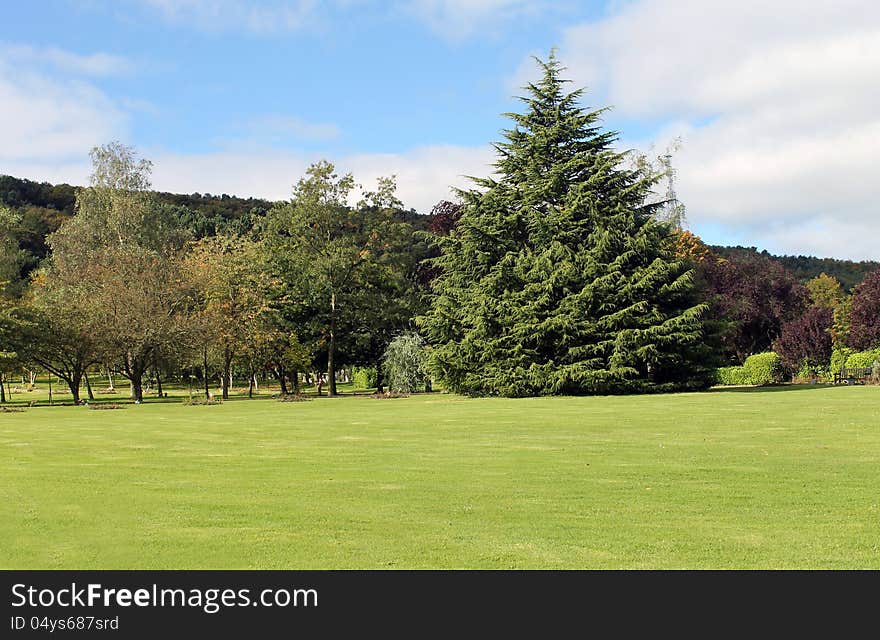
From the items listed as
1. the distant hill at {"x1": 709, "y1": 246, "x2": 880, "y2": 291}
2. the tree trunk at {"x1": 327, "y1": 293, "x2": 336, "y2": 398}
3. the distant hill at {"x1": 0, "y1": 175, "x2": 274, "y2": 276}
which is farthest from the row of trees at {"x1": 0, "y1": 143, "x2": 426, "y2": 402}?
the distant hill at {"x1": 709, "y1": 246, "x2": 880, "y2": 291}

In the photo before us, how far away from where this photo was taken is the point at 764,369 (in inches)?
2026

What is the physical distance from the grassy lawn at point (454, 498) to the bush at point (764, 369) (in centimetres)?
3099

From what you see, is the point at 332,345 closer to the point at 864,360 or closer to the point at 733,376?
the point at 733,376

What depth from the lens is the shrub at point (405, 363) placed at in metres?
53.8

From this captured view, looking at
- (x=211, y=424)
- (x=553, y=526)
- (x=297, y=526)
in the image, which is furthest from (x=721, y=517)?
(x=211, y=424)

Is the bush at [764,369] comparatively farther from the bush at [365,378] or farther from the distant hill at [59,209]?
the distant hill at [59,209]

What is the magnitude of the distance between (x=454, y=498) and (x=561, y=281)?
112 ft

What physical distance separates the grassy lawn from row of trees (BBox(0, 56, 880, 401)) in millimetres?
22450

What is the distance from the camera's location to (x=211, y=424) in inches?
1046

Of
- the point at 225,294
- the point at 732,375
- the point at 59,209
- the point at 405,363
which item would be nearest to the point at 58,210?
the point at 59,209

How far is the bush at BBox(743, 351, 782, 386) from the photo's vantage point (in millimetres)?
51169
